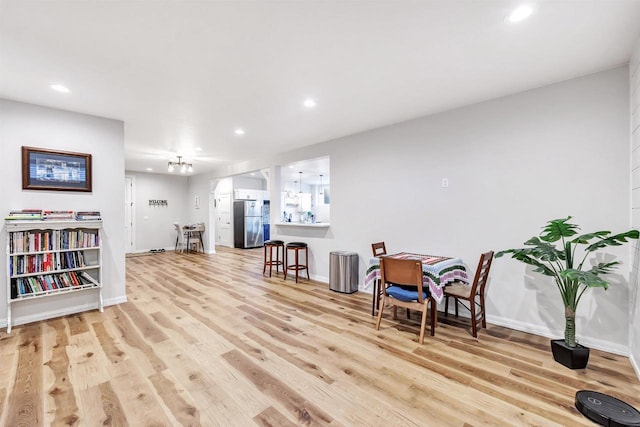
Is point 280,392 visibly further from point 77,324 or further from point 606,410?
point 77,324

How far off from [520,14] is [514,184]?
1784mm

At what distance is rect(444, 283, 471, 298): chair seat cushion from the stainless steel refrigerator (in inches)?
284

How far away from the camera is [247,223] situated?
9.17 meters

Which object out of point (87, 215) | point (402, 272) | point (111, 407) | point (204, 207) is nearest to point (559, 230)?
point (402, 272)

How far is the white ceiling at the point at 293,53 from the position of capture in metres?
1.81

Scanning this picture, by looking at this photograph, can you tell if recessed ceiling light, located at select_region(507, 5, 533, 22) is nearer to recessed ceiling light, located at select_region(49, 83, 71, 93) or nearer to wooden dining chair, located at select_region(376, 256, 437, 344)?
wooden dining chair, located at select_region(376, 256, 437, 344)

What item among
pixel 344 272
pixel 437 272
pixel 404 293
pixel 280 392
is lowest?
pixel 280 392

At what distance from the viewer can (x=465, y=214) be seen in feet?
11.1

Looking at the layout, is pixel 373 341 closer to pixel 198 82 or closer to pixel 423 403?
pixel 423 403

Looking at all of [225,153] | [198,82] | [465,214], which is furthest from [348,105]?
[225,153]

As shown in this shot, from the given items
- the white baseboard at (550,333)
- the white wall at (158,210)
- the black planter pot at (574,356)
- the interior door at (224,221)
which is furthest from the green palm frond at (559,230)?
the white wall at (158,210)

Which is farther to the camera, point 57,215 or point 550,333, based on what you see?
point 57,215

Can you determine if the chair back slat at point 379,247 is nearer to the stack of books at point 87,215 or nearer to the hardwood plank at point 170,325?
the hardwood plank at point 170,325

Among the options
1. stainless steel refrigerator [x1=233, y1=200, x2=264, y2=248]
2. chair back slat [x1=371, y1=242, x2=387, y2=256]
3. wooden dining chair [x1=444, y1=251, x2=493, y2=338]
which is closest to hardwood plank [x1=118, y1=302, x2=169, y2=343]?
chair back slat [x1=371, y1=242, x2=387, y2=256]
